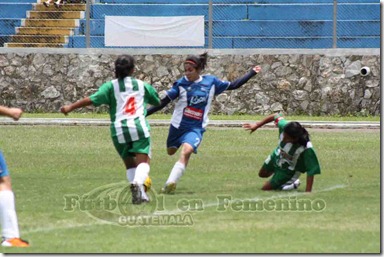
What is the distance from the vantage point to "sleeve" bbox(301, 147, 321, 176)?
14094mm

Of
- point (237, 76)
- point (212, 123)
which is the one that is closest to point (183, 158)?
point (212, 123)

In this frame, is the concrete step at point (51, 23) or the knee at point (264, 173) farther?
the concrete step at point (51, 23)

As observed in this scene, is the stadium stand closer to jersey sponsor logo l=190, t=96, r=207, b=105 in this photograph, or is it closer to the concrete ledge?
the concrete ledge

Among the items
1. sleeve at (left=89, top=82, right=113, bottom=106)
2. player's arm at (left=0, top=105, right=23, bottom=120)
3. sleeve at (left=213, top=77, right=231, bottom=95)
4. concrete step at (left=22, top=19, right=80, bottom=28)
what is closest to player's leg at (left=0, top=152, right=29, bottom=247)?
player's arm at (left=0, top=105, right=23, bottom=120)

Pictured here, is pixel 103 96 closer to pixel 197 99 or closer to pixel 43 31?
pixel 197 99

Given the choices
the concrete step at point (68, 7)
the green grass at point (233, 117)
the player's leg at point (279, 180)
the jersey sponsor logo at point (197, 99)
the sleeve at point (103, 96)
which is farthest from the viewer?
the concrete step at point (68, 7)

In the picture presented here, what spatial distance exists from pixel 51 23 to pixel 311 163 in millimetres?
18774

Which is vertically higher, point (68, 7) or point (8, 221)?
point (8, 221)

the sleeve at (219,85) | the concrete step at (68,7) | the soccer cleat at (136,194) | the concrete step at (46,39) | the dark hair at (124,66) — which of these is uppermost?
the dark hair at (124,66)

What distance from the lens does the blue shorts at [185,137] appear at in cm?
1492

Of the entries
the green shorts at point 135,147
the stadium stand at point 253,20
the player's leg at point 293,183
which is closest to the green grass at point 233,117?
the stadium stand at point 253,20

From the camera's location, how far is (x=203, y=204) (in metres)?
13.0

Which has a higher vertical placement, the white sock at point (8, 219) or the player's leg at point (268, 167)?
the white sock at point (8, 219)

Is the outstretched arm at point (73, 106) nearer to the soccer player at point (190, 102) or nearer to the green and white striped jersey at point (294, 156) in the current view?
the soccer player at point (190, 102)
